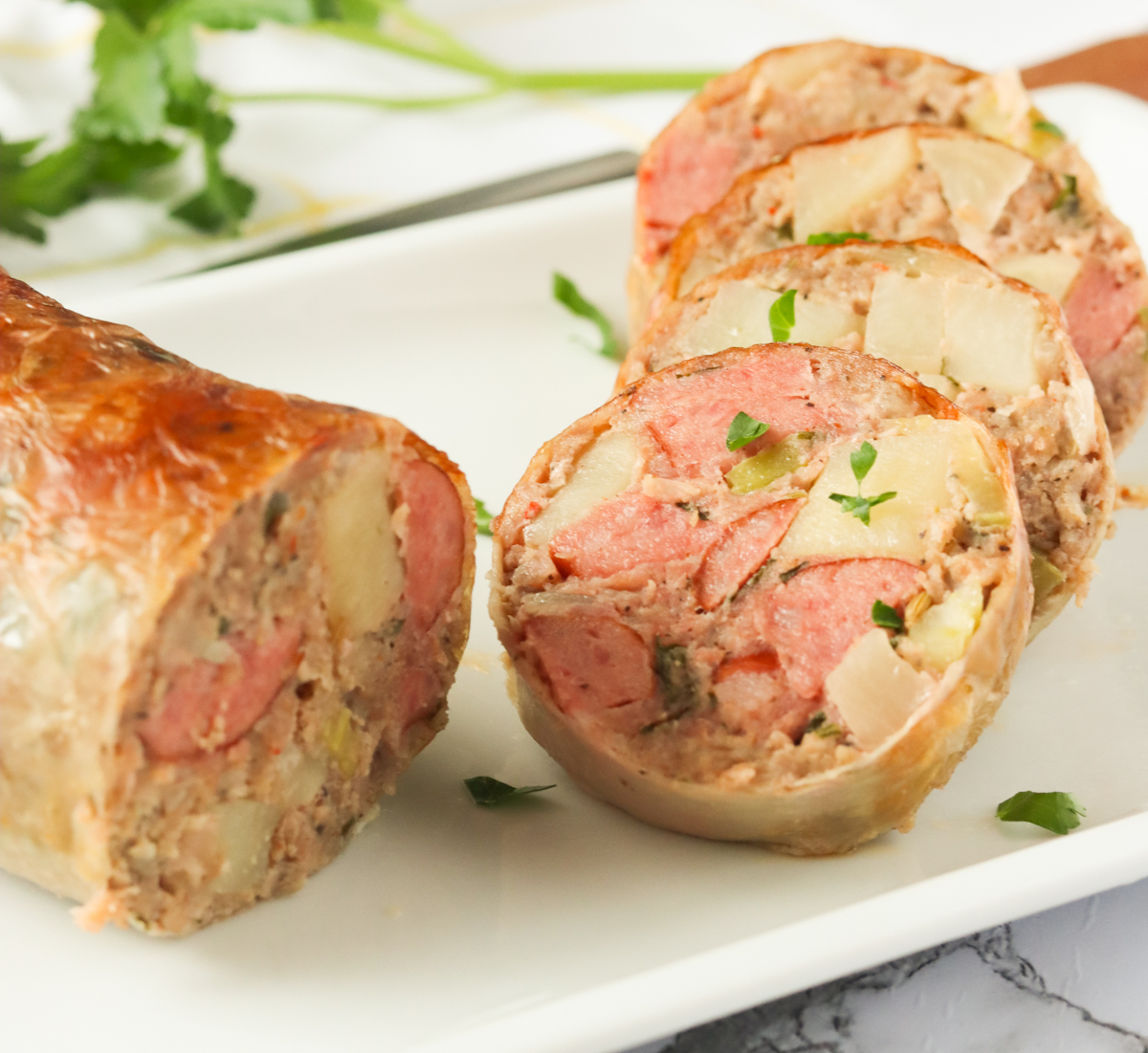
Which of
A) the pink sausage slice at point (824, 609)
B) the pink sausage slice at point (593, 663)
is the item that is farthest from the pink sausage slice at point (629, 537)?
the pink sausage slice at point (824, 609)

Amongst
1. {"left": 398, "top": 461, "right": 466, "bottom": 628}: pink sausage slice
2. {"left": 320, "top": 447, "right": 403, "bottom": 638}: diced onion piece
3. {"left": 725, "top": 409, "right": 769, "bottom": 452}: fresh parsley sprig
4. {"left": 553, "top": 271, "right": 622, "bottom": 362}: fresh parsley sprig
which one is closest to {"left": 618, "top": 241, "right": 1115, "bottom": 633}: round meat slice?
{"left": 725, "top": 409, "right": 769, "bottom": 452}: fresh parsley sprig

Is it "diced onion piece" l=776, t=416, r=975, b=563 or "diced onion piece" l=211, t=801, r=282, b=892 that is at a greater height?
"diced onion piece" l=776, t=416, r=975, b=563

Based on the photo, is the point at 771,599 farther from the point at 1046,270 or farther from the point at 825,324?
the point at 1046,270

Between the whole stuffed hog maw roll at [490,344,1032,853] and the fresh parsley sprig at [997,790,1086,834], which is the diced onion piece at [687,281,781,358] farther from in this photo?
the fresh parsley sprig at [997,790,1086,834]

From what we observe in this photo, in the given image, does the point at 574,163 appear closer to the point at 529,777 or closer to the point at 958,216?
the point at 958,216

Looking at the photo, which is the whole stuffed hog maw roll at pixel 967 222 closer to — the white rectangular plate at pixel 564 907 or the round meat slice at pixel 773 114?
the round meat slice at pixel 773 114

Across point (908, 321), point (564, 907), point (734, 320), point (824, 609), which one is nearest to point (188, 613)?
point (564, 907)
